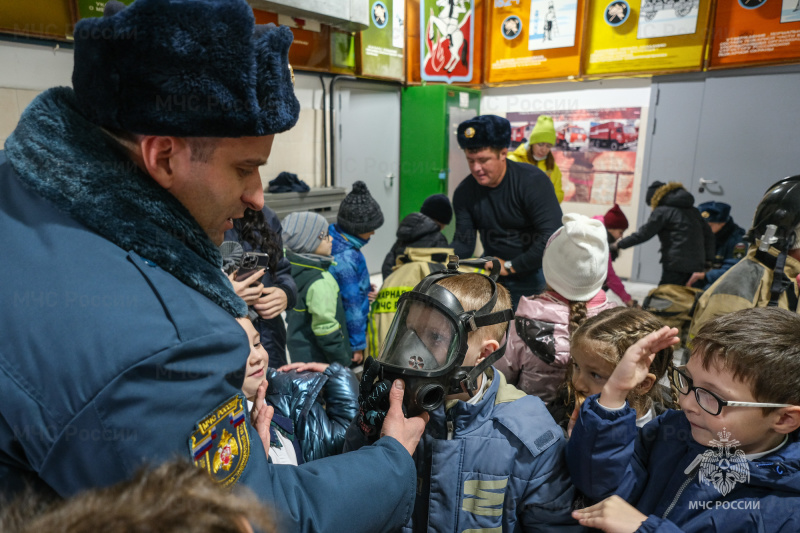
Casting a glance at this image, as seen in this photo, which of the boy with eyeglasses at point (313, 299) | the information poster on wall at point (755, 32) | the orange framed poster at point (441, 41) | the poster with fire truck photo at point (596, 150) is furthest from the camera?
the orange framed poster at point (441, 41)

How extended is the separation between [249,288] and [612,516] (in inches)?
54.7

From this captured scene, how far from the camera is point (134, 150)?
2.43 feet

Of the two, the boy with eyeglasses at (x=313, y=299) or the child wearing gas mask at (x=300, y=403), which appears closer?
the child wearing gas mask at (x=300, y=403)

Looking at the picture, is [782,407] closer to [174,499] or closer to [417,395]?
[417,395]

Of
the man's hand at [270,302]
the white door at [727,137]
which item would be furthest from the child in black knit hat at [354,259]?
the white door at [727,137]

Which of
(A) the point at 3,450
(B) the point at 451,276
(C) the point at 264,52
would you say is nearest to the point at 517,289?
(B) the point at 451,276

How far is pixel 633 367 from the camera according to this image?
108 centimetres

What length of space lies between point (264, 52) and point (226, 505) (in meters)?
0.61

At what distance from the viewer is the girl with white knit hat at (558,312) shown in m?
1.75

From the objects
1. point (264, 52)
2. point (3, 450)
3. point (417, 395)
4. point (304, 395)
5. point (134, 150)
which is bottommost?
point (304, 395)

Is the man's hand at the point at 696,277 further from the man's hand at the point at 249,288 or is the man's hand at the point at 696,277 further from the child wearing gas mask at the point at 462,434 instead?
the man's hand at the point at 249,288

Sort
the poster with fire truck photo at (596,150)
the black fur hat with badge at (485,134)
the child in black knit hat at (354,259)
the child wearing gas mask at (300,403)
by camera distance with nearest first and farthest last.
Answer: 1. the child wearing gas mask at (300,403)
2. the black fur hat with badge at (485,134)
3. the child in black knit hat at (354,259)
4. the poster with fire truck photo at (596,150)

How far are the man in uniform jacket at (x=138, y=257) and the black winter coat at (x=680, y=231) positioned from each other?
4.02 meters

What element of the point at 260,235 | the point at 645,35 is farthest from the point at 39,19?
the point at 645,35
